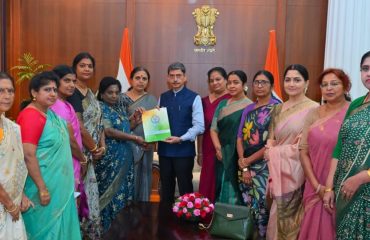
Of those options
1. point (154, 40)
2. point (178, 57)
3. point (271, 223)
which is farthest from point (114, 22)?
point (271, 223)

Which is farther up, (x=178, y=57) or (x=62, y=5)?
(x=62, y=5)

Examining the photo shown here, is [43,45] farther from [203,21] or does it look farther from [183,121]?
[183,121]

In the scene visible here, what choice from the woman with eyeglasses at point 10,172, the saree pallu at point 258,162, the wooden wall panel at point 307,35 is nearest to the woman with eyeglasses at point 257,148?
the saree pallu at point 258,162

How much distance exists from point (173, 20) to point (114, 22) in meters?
0.88

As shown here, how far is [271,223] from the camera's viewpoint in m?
2.93

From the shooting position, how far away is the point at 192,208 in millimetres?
2672

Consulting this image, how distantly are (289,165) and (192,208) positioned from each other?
27.8 inches

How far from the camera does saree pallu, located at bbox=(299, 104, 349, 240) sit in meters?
2.42

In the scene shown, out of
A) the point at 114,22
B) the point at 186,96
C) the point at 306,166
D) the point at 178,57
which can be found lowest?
the point at 306,166

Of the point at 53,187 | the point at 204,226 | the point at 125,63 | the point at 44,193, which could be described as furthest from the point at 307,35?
the point at 44,193

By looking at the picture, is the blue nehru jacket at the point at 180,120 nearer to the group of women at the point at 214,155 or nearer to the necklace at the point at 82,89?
the group of women at the point at 214,155

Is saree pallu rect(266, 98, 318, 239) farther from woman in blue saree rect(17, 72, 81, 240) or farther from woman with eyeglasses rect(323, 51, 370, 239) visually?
woman in blue saree rect(17, 72, 81, 240)

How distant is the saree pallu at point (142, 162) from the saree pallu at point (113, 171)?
0.20m

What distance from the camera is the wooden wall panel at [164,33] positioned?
614 cm
